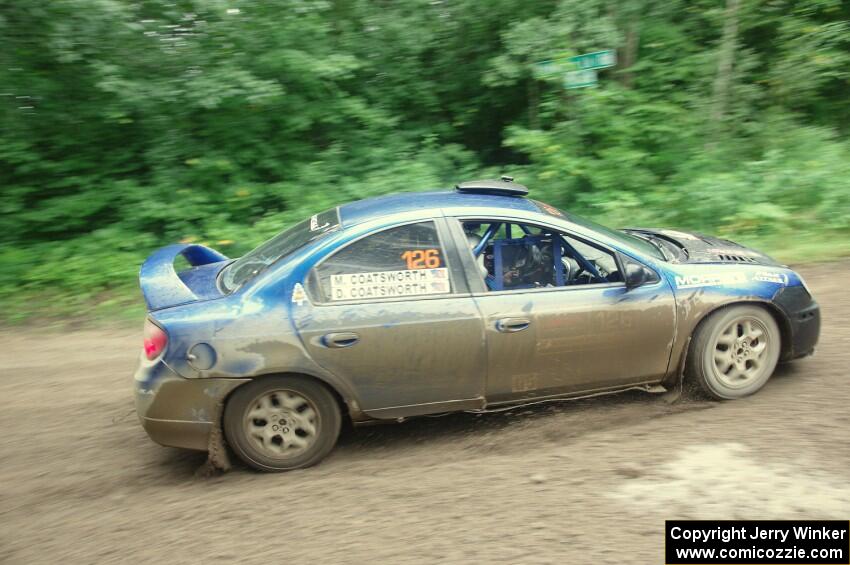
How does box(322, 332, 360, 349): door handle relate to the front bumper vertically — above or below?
above

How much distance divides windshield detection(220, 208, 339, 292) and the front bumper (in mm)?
607

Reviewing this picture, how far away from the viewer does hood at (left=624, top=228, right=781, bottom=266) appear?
4.87m

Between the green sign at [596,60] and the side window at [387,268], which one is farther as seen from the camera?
the green sign at [596,60]

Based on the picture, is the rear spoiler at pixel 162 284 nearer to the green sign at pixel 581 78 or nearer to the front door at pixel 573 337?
the front door at pixel 573 337

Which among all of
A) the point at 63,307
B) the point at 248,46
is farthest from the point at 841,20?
the point at 63,307

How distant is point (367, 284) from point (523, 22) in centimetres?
809

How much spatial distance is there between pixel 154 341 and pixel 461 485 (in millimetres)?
1936

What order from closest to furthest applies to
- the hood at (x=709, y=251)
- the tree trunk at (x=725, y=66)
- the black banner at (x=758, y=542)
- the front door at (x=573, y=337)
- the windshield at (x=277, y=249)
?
the black banner at (x=758, y=542) → the front door at (x=573, y=337) → the windshield at (x=277, y=249) → the hood at (x=709, y=251) → the tree trunk at (x=725, y=66)

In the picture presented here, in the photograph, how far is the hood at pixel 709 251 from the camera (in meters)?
4.87

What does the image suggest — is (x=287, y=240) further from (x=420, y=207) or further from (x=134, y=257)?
(x=134, y=257)

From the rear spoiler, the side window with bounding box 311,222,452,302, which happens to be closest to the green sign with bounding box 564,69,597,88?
the side window with bounding box 311,222,452,302

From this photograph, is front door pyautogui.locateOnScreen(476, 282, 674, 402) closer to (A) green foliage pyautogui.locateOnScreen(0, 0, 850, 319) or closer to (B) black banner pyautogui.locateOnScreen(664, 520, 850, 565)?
(B) black banner pyautogui.locateOnScreen(664, 520, 850, 565)

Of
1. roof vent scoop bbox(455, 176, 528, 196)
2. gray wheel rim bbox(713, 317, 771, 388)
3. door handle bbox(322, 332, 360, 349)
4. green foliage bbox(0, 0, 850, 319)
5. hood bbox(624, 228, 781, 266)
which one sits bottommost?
gray wheel rim bbox(713, 317, 771, 388)

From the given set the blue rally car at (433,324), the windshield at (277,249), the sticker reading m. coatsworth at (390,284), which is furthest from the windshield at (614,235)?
the windshield at (277,249)
